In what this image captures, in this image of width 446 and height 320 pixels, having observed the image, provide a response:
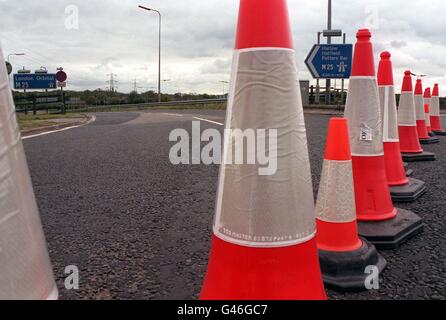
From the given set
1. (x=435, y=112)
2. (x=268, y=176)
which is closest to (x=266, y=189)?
(x=268, y=176)

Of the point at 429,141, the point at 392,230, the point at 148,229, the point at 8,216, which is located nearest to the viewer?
the point at 8,216

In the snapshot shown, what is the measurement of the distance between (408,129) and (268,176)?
18.0 ft

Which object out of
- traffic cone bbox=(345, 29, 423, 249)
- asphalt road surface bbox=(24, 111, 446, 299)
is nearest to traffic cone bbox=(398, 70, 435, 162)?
asphalt road surface bbox=(24, 111, 446, 299)

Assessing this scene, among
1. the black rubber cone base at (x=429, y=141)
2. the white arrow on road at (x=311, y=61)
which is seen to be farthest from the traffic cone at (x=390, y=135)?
the white arrow on road at (x=311, y=61)

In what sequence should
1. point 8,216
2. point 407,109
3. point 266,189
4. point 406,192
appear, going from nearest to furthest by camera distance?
point 8,216, point 266,189, point 406,192, point 407,109

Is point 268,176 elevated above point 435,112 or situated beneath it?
situated beneath

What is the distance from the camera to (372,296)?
230 cm

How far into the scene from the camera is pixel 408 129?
21.9 feet

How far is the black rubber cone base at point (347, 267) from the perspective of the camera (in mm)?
2408

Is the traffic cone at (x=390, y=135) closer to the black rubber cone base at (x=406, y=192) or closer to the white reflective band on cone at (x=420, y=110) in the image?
the black rubber cone base at (x=406, y=192)

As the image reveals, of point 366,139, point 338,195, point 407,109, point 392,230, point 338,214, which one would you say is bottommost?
point 392,230

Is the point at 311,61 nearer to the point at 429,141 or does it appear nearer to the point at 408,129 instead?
the point at 429,141

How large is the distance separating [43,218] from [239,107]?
259 cm
